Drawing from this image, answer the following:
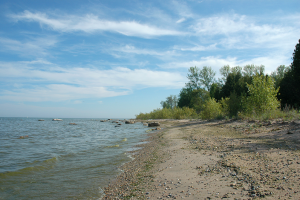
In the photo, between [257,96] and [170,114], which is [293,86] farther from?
[170,114]

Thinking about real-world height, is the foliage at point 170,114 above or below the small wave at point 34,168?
above

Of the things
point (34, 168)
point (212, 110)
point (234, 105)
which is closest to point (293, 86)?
point (234, 105)


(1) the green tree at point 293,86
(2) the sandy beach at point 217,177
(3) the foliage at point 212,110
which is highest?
(1) the green tree at point 293,86

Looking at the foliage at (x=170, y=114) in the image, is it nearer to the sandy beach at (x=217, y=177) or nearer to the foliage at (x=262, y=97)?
the foliage at (x=262, y=97)

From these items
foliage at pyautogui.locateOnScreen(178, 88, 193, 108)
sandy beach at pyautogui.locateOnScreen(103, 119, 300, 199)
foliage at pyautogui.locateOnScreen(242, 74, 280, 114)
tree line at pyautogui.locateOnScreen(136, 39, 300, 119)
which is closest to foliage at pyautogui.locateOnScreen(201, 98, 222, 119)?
tree line at pyautogui.locateOnScreen(136, 39, 300, 119)

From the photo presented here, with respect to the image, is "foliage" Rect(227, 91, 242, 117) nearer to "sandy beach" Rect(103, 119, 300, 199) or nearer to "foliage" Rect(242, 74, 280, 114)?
"foliage" Rect(242, 74, 280, 114)

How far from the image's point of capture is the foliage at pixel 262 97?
1603 centimetres

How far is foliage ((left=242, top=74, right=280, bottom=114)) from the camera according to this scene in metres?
16.0

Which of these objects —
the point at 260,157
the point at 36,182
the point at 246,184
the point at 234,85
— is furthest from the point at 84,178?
the point at 234,85

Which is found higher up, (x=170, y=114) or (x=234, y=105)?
(x=234, y=105)

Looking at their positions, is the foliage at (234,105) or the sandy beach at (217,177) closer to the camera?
the sandy beach at (217,177)

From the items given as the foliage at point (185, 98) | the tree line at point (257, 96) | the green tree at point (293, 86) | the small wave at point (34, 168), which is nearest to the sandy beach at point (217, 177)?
the small wave at point (34, 168)

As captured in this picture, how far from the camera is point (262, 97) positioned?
16.4 metres

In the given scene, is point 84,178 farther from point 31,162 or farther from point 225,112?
point 225,112
